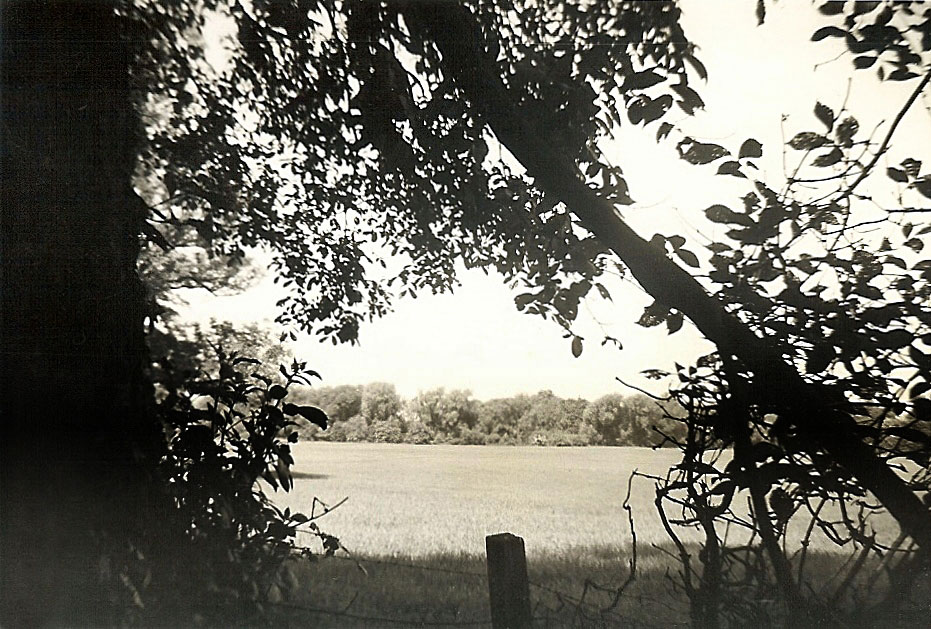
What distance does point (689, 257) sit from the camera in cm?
99

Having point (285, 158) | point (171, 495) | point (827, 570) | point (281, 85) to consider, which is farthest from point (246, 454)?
point (827, 570)

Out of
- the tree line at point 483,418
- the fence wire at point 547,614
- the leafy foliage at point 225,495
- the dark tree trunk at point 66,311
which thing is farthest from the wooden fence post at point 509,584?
the dark tree trunk at point 66,311

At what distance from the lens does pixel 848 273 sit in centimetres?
96

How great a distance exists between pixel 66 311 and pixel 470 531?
76 cm

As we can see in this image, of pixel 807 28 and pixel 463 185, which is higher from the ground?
pixel 807 28

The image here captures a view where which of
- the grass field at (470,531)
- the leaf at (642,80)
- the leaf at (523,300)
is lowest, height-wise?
the grass field at (470,531)

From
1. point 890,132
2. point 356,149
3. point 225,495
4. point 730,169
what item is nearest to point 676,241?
point 730,169

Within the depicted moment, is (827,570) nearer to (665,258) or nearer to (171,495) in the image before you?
(665,258)

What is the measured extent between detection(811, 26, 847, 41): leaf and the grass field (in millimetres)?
655

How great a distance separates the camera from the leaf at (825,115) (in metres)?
0.96

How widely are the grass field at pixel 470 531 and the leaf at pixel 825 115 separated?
1.76 ft

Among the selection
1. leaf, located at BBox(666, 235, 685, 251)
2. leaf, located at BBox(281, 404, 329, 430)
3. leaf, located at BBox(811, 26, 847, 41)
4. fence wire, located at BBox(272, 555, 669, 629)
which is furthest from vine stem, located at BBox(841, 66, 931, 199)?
leaf, located at BBox(281, 404, 329, 430)

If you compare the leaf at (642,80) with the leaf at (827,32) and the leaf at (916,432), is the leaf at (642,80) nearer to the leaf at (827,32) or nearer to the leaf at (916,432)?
the leaf at (827,32)

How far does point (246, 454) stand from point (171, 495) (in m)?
0.14
